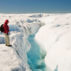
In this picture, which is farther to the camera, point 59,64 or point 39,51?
point 39,51

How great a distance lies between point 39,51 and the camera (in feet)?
37.2

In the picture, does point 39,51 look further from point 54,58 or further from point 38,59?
point 54,58

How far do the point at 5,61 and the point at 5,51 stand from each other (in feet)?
3.73

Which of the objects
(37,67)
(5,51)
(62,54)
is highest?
(5,51)

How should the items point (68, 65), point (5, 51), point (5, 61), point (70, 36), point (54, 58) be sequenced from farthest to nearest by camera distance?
point (70, 36) → point (54, 58) → point (68, 65) → point (5, 51) → point (5, 61)

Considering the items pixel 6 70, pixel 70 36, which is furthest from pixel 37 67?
pixel 6 70

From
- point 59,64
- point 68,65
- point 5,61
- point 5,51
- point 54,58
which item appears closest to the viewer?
point 5,61

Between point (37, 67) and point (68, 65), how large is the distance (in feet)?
7.39

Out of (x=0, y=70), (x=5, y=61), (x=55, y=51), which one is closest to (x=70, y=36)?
(x=55, y=51)

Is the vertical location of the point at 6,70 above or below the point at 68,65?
above

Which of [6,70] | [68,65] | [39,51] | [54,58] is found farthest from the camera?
[39,51]

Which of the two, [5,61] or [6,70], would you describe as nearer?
[6,70]

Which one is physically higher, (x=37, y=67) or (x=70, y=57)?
(x=70, y=57)

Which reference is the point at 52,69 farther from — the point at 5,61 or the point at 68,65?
the point at 5,61
